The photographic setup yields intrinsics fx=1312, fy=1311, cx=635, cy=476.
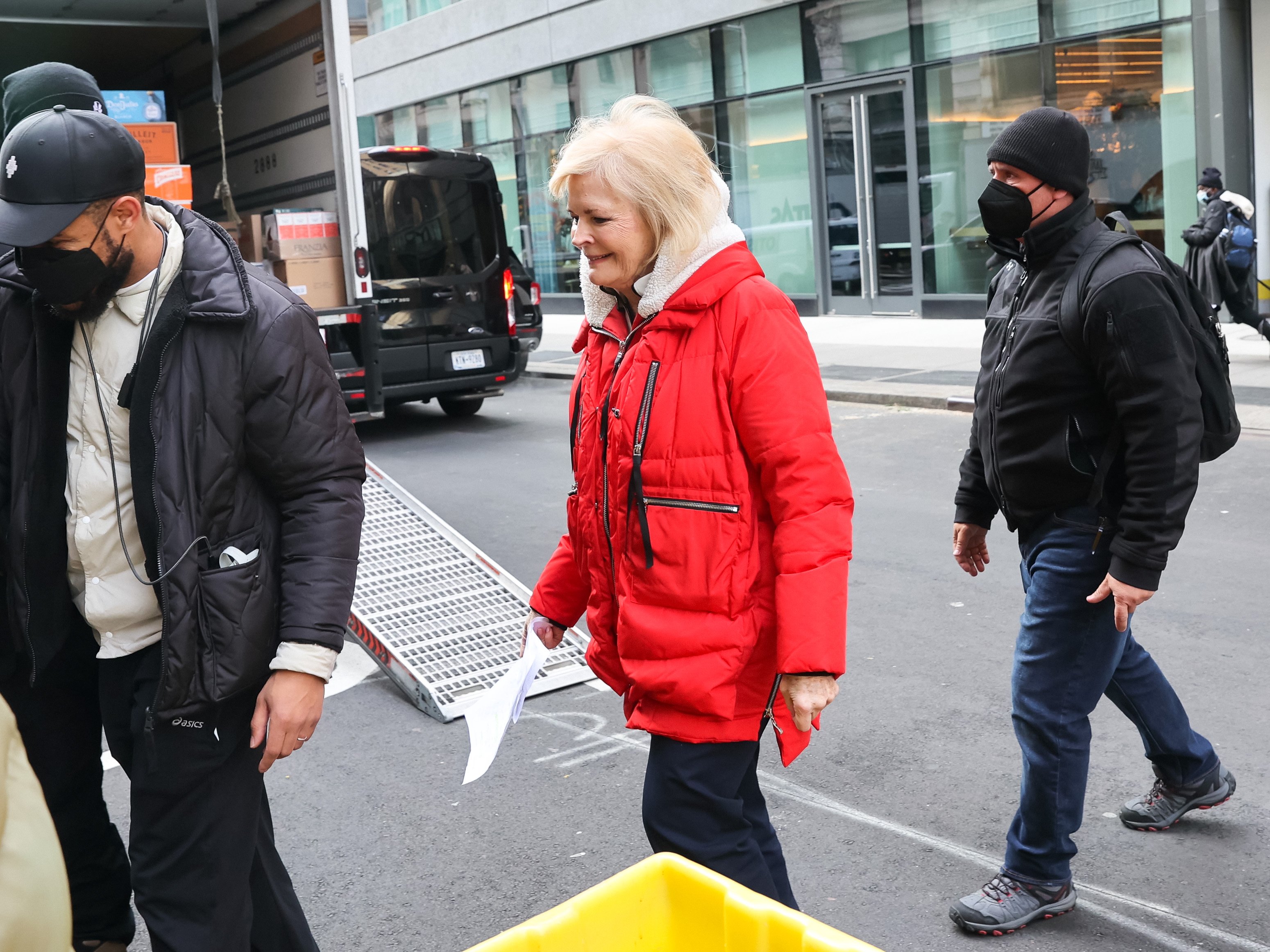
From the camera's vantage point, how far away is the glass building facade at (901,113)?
14.9m

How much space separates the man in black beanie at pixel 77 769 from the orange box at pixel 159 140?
5.68 meters

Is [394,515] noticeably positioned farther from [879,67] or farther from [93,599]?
[879,67]

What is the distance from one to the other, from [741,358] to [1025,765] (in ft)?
4.67

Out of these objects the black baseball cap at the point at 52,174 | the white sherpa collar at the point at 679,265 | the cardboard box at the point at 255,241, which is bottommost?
the white sherpa collar at the point at 679,265

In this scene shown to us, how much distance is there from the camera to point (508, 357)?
1170 centimetres

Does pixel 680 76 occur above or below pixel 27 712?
above

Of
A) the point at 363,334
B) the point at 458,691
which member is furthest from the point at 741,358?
the point at 363,334

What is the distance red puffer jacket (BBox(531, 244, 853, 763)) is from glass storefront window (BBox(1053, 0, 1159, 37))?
1408 centimetres

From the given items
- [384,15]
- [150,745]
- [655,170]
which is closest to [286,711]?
[150,745]

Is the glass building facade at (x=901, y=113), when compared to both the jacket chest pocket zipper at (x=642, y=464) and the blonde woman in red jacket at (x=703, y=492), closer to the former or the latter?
the blonde woman in red jacket at (x=703, y=492)

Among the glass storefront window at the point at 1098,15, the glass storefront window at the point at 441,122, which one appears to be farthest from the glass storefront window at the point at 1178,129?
the glass storefront window at the point at 441,122

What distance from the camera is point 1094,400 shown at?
3080mm

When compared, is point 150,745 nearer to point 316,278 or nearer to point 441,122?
point 316,278

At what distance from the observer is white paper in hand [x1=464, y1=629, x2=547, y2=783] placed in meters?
2.57
